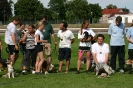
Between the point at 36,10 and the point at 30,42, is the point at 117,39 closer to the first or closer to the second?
the point at 30,42

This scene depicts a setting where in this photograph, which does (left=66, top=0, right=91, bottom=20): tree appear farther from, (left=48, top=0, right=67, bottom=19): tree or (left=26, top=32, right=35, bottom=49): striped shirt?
Result: (left=26, top=32, right=35, bottom=49): striped shirt

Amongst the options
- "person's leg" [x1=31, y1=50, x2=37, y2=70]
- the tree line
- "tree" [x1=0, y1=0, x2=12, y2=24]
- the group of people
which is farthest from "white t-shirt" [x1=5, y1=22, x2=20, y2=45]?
"tree" [x1=0, y1=0, x2=12, y2=24]

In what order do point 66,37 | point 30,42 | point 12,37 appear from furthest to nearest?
1. point 30,42
2. point 66,37
3. point 12,37

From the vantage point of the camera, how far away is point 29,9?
10225 centimetres

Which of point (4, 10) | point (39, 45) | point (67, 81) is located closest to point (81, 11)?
point (4, 10)

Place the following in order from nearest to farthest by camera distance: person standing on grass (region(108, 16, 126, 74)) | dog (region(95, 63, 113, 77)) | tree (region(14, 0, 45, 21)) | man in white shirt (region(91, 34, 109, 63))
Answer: dog (region(95, 63, 113, 77)) < man in white shirt (region(91, 34, 109, 63)) < person standing on grass (region(108, 16, 126, 74)) < tree (region(14, 0, 45, 21))

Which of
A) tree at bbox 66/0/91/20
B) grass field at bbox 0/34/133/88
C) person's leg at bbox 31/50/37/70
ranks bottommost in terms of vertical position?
grass field at bbox 0/34/133/88

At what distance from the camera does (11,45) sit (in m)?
11.5

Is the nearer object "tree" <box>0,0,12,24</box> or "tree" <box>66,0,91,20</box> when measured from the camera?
"tree" <box>0,0,12,24</box>

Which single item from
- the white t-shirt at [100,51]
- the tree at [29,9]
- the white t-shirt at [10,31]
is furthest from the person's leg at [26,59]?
the tree at [29,9]

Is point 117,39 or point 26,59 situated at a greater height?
point 117,39

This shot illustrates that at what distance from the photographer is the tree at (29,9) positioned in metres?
99.2

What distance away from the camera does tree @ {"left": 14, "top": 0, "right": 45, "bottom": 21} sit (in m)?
99.2

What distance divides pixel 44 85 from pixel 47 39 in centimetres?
312
